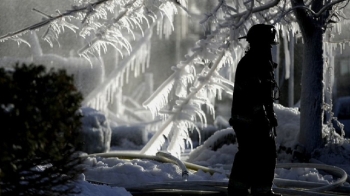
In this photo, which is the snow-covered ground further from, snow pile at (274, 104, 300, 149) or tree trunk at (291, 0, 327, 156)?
tree trunk at (291, 0, 327, 156)

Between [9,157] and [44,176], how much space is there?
Result: 1.33 ft

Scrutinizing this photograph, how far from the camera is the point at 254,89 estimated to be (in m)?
6.41

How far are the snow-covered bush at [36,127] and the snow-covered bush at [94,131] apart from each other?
10.5 metres

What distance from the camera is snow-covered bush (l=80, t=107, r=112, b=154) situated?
14922 millimetres

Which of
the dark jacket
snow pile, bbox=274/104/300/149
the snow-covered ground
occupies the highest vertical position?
the dark jacket

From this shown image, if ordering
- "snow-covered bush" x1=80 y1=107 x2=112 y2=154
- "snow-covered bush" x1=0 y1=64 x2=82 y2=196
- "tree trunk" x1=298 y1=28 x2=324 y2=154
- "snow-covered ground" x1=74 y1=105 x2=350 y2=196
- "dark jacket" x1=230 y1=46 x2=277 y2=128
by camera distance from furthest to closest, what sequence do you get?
"snow-covered bush" x1=80 y1=107 x2=112 y2=154 → "tree trunk" x1=298 y1=28 x2=324 y2=154 → "snow-covered ground" x1=74 y1=105 x2=350 y2=196 → "dark jacket" x1=230 y1=46 x2=277 y2=128 → "snow-covered bush" x1=0 y1=64 x2=82 y2=196

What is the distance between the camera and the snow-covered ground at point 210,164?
9500 mm

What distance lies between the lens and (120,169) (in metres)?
9.92

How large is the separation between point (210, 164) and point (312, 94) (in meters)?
2.54

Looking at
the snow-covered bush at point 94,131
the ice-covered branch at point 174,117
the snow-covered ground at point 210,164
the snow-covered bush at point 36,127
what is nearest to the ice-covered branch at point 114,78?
the snow-covered bush at point 94,131

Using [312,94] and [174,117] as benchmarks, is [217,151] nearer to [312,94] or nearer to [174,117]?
[174,117]

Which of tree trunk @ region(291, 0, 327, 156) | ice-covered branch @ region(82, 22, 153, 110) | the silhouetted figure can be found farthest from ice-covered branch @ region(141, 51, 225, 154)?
the silhouetted figure

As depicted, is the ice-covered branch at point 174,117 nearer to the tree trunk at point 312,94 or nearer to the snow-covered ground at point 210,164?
the snow-covered ground at point 210,164

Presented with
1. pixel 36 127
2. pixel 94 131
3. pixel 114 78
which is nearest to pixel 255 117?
pixel 36 127
